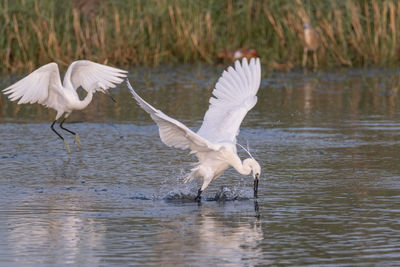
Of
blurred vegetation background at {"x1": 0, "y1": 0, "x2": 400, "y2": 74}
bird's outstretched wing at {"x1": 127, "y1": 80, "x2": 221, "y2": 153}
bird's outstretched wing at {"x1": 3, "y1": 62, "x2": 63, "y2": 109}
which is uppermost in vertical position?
blurred vegetation background at {"x1": 0, "y1": 0, "x2": 400, "y2": 74}

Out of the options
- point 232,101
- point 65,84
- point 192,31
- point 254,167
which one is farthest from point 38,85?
point 192,31

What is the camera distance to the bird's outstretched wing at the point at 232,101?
9086mm

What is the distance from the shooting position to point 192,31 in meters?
20.1

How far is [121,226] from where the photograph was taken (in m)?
7.36

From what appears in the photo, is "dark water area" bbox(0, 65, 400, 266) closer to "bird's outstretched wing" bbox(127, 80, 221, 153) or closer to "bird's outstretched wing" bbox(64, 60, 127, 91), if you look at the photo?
"bird's outstretched wing" bbox(127, 80, 221, 153)

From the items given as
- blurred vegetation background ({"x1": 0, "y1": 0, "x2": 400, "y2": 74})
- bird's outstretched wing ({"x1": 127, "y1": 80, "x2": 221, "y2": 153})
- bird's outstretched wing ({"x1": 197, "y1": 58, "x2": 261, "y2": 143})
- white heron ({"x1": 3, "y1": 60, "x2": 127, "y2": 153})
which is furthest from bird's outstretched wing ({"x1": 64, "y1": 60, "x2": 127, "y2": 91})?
blurred vegetation background ({"x1": 0, "y1": 0, "x2": 400, "y2": 74})

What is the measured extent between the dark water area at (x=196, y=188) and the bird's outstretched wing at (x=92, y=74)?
0.66m

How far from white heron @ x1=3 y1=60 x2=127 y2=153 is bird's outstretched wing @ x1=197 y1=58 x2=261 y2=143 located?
2.93 m

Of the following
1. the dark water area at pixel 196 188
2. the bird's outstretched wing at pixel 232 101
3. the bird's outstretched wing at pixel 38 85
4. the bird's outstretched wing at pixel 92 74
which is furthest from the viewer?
the bird's outstretched wing at pixel 92 74

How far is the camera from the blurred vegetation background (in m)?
18.9

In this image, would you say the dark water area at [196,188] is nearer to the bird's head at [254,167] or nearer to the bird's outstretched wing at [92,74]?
the bird's head at [254,167]

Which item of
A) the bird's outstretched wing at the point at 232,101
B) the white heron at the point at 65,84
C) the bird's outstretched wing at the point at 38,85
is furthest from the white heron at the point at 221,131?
the bird's outstretched wing at the point at 38,85

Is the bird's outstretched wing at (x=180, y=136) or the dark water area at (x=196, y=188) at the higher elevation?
the bird's outstretched wing at (x=180, y=136)

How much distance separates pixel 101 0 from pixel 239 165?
13.9 m
